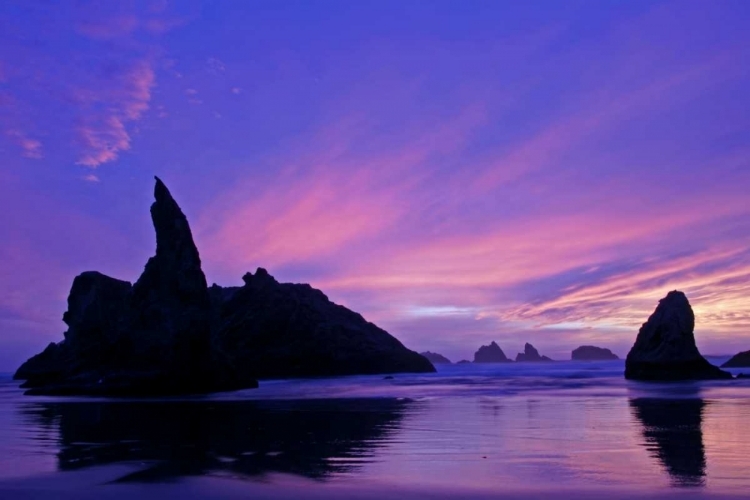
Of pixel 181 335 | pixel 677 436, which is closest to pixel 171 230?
pixel 181 335

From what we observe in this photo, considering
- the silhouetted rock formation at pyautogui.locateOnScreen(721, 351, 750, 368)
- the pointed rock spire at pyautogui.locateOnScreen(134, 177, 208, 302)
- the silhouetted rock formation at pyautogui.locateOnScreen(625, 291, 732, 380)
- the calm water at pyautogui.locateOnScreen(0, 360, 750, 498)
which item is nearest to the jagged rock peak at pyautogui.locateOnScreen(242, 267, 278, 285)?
the pointed rock spire at pyautogui.locateOnScreen(134, 177, 208, 302)

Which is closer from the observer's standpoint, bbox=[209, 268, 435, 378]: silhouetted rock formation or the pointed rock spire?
the pointed rock spire

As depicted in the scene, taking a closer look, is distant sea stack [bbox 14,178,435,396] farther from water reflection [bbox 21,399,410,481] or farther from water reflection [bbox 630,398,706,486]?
water reflection [bbox 630,398,706,486]

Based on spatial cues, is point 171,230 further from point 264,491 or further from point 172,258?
point 264,491

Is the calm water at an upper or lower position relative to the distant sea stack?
lower

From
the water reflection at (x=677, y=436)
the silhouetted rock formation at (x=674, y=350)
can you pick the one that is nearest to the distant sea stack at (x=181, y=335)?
the water reflection at (x=677, y=436)

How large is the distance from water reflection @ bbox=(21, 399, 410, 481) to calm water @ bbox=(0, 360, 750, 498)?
5 centimetres

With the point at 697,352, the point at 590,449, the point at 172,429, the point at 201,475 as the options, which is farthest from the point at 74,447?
the point at 697,352

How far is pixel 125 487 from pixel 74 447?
7.43 metres

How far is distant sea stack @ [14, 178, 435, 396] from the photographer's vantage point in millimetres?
57031

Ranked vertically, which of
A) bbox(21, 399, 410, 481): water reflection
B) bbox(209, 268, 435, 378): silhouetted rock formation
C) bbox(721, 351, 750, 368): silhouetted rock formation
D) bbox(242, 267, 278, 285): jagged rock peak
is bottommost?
bbox(21, 399, 410, 481): water reflection

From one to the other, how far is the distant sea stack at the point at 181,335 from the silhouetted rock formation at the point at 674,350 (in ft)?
130

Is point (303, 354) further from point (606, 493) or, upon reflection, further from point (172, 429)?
point (606, 493)

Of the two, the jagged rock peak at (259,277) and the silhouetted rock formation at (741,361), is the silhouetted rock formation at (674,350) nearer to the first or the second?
the silhouetted rock formation at (741,361)
